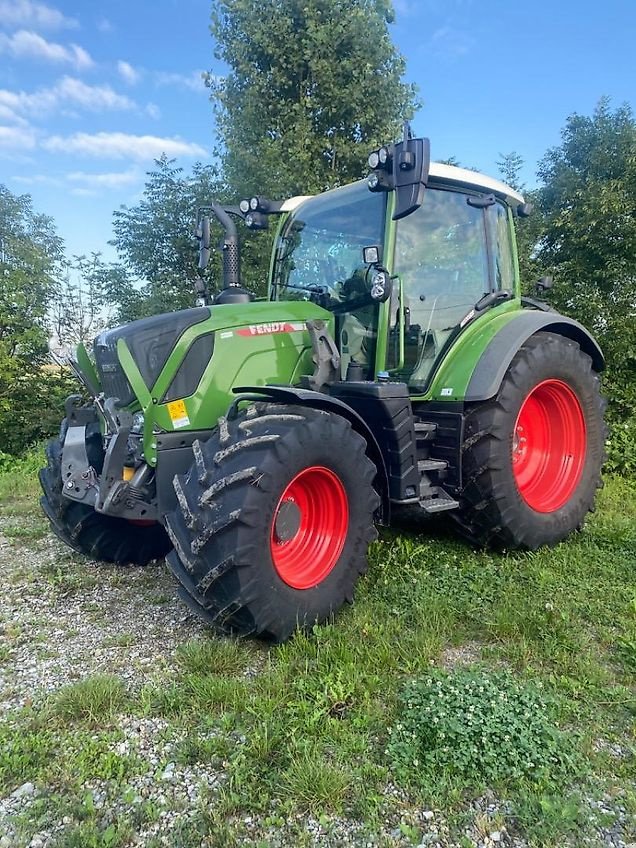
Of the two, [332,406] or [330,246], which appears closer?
[332,406]

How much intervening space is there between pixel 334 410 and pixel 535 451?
213cm

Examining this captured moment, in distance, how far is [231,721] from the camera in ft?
8.03

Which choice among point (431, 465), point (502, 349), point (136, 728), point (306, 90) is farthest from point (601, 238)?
point (136, 728)

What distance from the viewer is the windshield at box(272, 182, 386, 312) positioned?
4.12 m

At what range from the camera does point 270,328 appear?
376 cm

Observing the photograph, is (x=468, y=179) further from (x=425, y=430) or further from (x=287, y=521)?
(x=287, y=521)

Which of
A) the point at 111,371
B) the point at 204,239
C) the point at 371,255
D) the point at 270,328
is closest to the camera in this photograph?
the point at 111,371

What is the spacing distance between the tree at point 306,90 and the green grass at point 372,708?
822 centimetres

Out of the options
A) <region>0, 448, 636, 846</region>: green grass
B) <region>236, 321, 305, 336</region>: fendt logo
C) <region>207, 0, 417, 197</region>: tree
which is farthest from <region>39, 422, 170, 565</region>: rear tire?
<region>207, 0, 417, 197</region>: tree

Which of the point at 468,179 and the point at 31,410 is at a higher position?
the point at 468,179

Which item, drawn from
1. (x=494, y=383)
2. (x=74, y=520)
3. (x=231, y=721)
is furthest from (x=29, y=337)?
(x=231, y=721)

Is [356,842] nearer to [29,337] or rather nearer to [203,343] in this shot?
[203,343]

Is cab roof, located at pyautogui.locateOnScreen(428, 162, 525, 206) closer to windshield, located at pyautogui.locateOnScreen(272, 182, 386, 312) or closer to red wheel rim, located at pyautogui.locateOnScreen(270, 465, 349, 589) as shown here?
windshield, located at pyautogui.locateOnScreen(272, 182, 386, 312)

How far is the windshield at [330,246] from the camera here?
4117mm
